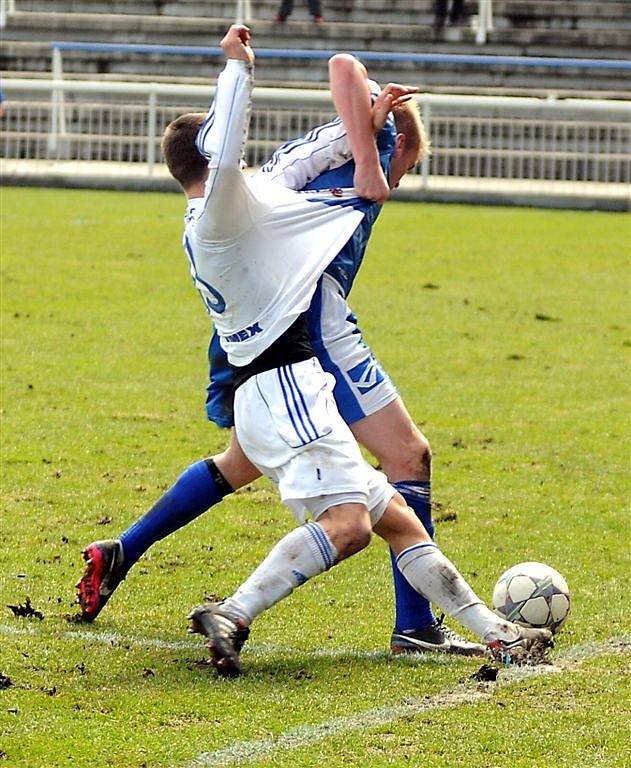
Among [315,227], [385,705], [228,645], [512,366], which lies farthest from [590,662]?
[512,366]

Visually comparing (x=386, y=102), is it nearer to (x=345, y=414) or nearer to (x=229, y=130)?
(x=229, y=130)

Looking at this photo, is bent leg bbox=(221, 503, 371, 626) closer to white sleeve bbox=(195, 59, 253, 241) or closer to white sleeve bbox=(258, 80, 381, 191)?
white sleeve bbox=(195, 59, 253, 241)

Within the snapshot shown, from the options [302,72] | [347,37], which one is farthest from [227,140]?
[347,37]

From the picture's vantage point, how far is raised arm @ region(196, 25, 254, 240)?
4496 mm

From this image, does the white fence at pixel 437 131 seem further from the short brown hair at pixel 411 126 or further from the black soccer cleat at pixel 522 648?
the black soccer cleat at pixel 522 648

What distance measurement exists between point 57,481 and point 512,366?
4132 mm

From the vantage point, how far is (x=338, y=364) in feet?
16.8

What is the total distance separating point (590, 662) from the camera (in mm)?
4902

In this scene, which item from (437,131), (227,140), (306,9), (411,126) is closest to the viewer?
(227,140)

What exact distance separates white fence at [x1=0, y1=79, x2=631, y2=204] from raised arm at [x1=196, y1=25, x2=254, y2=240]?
1569cm

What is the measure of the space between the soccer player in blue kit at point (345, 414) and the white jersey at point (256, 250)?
0.10 feet

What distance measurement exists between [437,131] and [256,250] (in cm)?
1637

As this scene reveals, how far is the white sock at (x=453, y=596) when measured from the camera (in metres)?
4.95

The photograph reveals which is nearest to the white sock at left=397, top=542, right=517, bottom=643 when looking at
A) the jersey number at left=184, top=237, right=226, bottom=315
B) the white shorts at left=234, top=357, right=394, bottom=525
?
the white shorts at left=234, top=357, right=394, bottom=525
